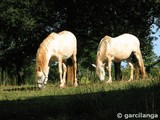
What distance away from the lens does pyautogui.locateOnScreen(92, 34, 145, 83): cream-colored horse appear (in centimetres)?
2230

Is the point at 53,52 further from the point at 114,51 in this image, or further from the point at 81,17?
the point at 81,17

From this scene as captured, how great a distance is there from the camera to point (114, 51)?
22.8 metres

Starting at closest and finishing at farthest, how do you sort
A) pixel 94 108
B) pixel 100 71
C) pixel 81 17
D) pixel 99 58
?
1. pixel 94 108
2. pixel 100 71
3. pixel 99 58
4. pixel 81 17

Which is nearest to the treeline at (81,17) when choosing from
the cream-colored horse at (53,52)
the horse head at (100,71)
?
the cream-colored horse at (53,52)

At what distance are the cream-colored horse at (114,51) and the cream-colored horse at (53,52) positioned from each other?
1584mm

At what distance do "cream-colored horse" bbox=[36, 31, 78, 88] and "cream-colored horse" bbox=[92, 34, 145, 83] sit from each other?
5.20 feet

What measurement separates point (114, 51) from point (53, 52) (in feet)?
11.9

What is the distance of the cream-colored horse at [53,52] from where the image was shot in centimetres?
1958

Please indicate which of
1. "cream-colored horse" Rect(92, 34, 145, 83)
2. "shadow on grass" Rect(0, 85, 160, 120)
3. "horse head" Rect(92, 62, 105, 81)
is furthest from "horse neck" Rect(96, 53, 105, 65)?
"shadow on grass" Rect(0, 85, 160, 120)

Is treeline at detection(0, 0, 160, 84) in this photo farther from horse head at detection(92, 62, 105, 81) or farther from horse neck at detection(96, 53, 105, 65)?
horse head at detection(92, 62, 105, 81)

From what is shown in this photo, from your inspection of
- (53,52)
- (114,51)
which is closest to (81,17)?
(114,51)

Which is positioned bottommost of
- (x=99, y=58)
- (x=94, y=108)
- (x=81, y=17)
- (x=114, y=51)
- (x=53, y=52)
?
(x=94, y=108)

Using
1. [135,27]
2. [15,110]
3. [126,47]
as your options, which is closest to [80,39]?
[135,27]

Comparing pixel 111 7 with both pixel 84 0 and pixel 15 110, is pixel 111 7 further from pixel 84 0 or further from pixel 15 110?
pixel 15 110
